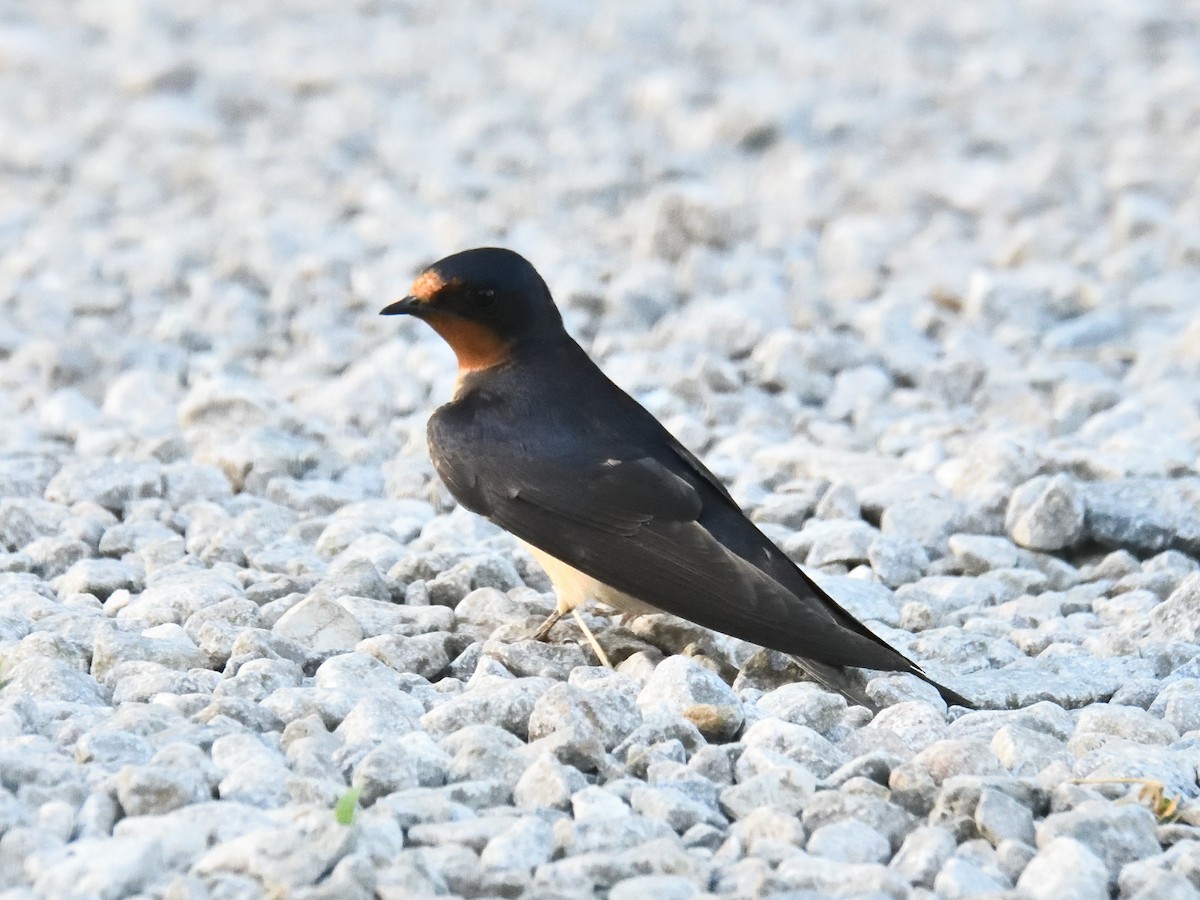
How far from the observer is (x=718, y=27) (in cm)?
1044

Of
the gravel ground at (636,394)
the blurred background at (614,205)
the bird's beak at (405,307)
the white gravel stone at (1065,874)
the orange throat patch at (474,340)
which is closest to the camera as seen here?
the white gravel stone at (1065,874)

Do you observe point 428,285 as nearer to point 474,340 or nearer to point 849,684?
point 474,340

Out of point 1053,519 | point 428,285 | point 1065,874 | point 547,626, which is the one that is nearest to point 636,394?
point 428,285

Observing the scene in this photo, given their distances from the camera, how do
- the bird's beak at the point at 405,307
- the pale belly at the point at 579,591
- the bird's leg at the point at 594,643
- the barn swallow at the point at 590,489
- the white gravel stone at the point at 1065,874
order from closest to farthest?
the white gravel stone at the point at 1065,874 < the barn swallow at the point at 590,489 < the bird's leg at the point at 594,643 < the pale belly at the point at 579,591 < the bird's beak at the point at 405,307

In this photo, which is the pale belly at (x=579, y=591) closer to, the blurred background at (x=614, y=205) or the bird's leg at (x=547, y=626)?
the bird's leg at (x=547, y=626)

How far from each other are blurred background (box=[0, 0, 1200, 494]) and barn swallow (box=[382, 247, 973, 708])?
0.87 metres

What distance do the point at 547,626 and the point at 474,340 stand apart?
0.93m

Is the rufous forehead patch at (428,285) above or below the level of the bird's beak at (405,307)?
above

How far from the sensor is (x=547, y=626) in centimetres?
427

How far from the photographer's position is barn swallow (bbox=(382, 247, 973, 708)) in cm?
402

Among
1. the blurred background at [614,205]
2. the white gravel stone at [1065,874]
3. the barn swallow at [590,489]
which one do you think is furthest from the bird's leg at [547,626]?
the white gravel stone at [1065,874]

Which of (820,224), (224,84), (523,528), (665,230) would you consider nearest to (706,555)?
(523,528)

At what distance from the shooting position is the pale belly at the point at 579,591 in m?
4.30

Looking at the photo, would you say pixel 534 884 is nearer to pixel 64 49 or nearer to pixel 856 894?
pixel 856 894
